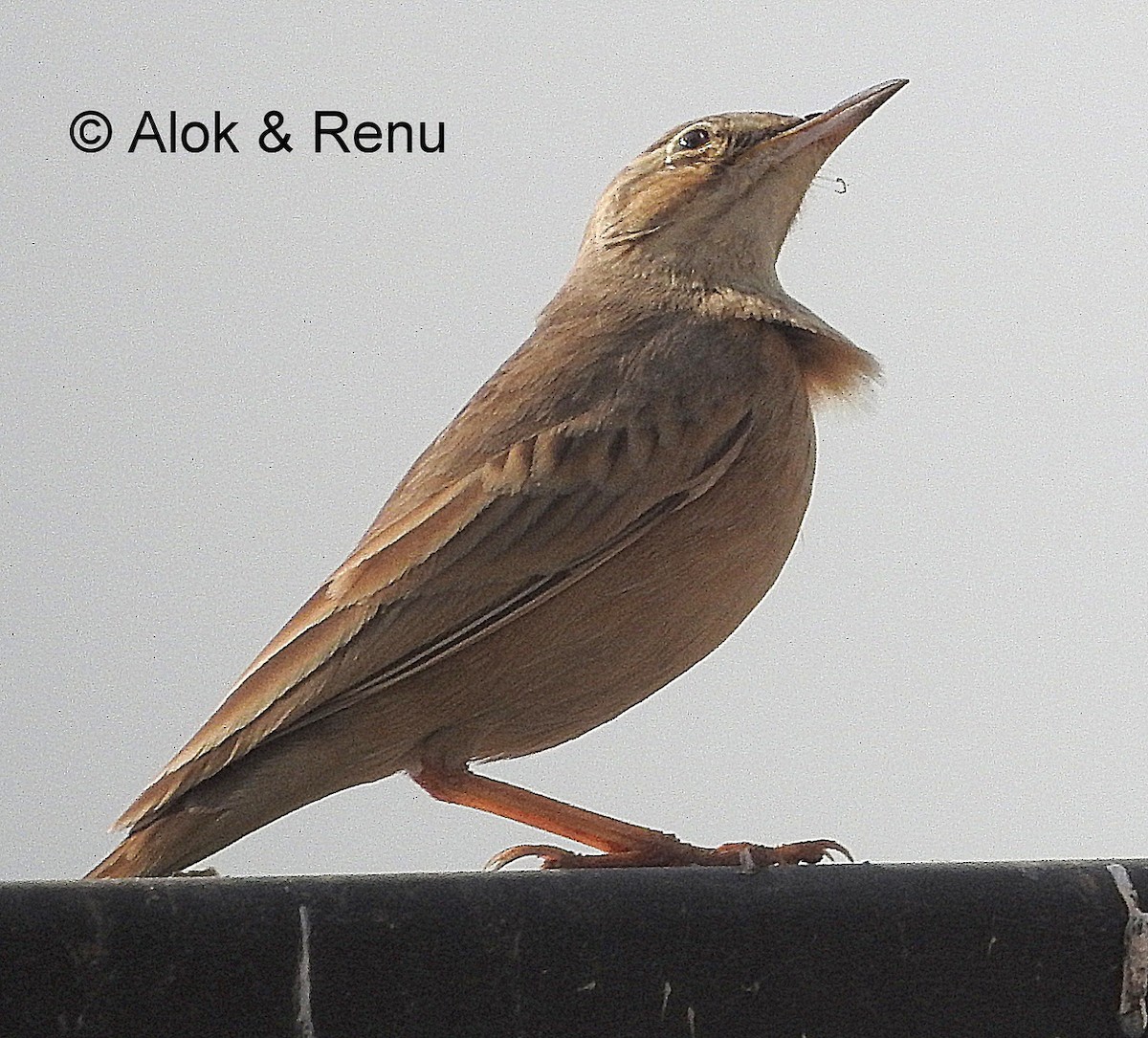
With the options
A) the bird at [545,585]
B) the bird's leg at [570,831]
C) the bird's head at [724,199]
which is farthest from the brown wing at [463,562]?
the bird's head at [724,199]

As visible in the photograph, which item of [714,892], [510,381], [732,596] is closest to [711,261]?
[510,381]

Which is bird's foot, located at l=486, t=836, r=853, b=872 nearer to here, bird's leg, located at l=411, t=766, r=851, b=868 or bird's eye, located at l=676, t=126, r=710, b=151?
bird's leg, located at l=411, t=766, r=851, b=868

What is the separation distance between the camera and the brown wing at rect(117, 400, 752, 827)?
327 cm

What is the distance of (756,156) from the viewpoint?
432 cm

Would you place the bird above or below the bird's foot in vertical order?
above

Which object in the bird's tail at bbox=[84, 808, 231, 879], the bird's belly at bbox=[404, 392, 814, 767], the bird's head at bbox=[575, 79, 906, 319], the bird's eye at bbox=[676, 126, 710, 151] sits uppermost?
the bird's eye at bbox=[676, 126, 710, 151]

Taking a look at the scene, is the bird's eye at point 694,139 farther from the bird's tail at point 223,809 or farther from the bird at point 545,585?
the bird's tail at point 223,809

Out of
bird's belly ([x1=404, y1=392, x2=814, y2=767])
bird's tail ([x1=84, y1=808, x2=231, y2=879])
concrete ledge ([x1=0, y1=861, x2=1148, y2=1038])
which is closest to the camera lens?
concrete ledge ([x1=0, y1=861, x2=1148, y2=1038])

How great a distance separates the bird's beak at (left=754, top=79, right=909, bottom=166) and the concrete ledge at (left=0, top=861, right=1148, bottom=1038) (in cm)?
A: 211

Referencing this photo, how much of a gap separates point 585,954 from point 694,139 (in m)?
2.50

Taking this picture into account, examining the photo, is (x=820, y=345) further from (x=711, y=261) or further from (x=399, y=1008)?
(x=399, y=1008)

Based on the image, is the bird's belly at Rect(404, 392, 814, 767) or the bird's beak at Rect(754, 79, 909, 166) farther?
the bird's beak at Rect(754, 79, 909, 166)

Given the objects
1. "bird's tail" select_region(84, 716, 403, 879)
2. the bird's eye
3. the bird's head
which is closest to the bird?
"bird's tail" select_region(84, 716, 403, 879)

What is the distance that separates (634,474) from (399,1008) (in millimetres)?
1489
